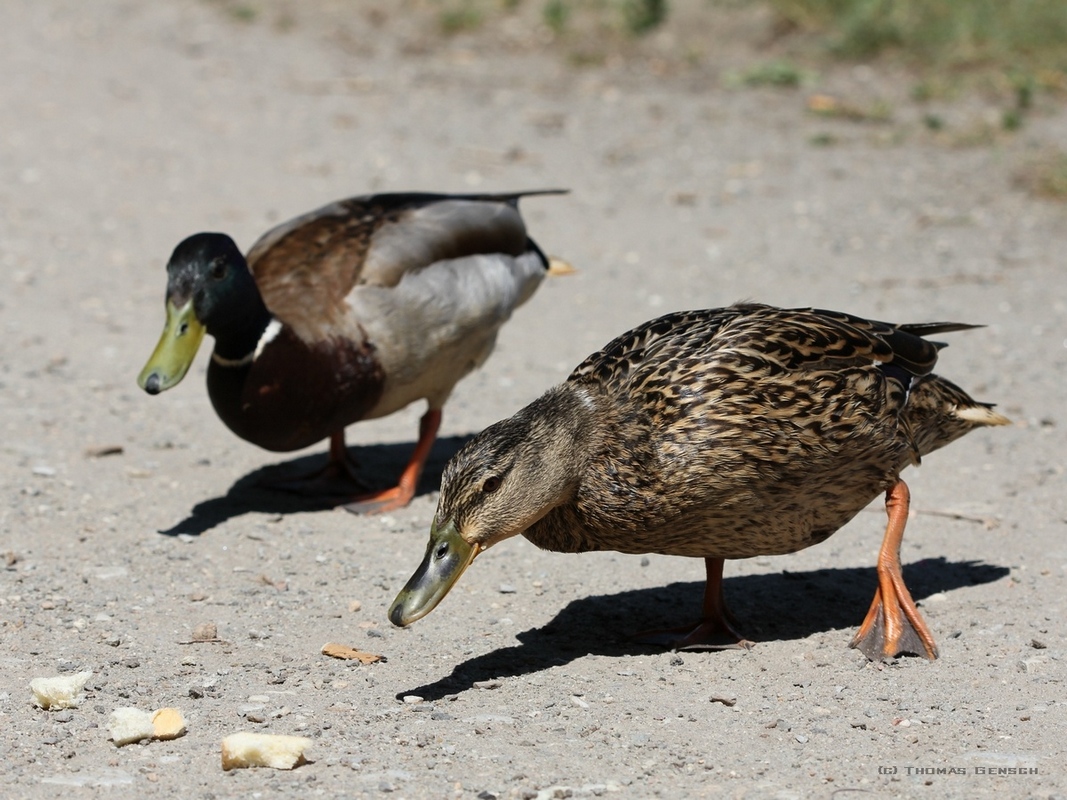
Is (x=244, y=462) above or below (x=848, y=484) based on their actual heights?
below

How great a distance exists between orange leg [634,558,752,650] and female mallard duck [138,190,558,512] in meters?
1.66

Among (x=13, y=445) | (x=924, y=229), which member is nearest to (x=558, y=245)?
(x=924, y=229)

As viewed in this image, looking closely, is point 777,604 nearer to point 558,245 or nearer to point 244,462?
point 244,462

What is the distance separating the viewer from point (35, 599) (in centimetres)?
470

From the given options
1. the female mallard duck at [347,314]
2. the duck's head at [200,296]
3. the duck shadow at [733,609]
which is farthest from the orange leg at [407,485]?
the duck shadow at [733,609]

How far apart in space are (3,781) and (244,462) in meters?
2.83

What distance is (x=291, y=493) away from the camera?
19.9ft

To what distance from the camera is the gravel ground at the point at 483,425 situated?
3.77 meters

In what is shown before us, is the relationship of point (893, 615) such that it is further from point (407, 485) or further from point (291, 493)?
point (291, 493)

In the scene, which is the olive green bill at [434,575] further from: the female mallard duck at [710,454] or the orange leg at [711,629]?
the orange leg at [711,629]

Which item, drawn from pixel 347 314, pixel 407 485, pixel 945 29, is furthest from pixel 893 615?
pixel 945 29

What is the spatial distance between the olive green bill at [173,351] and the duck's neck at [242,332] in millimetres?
78

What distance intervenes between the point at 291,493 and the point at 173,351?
0.99m

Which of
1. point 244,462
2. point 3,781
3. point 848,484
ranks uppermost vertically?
point 848,484
